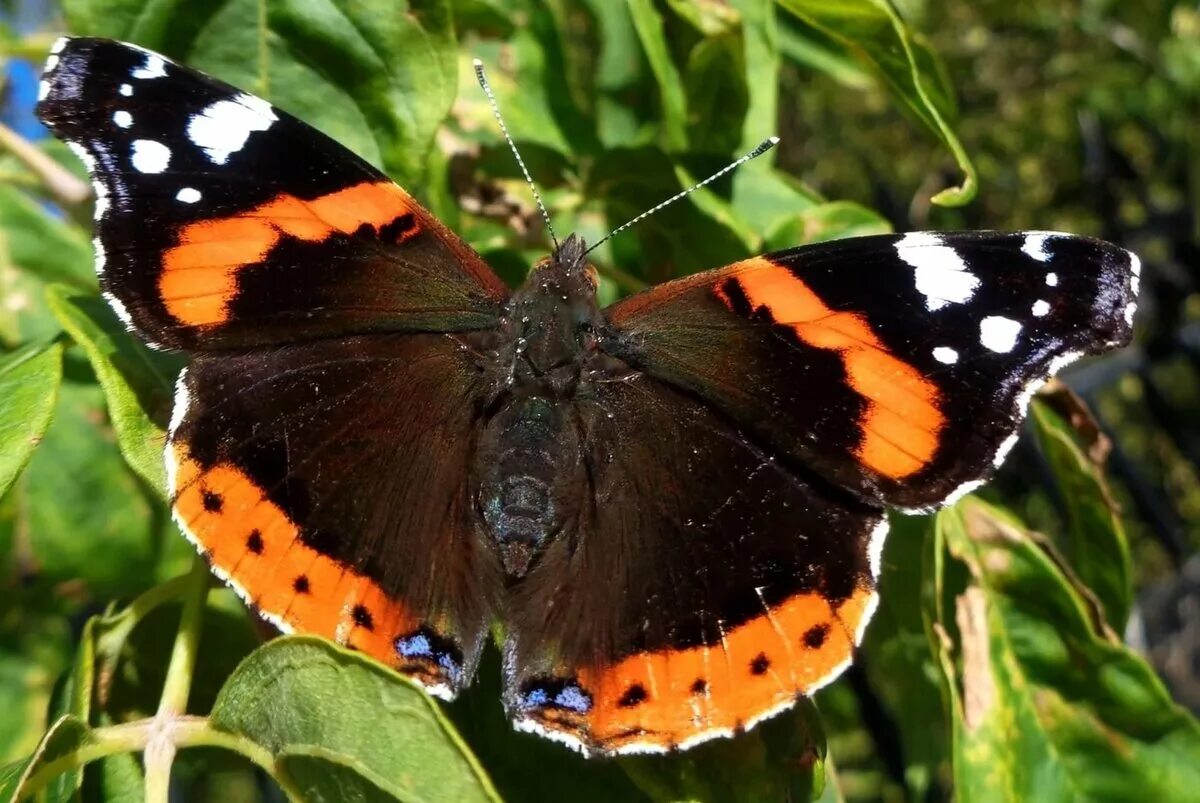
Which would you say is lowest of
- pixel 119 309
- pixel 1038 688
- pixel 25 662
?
pixel 25 662

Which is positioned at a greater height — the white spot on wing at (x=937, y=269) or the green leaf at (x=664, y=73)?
the green leaf at (x=664, y=73)

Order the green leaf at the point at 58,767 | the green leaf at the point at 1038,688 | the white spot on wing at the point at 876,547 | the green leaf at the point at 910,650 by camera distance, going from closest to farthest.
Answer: the green leaf at the point at 58,767, the white spot on wing at the point at 876,547, the green leaf at the point at 1038,688, the green leaf at the point at 910,650

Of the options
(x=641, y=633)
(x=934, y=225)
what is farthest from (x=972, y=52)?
(x=641, y=633)

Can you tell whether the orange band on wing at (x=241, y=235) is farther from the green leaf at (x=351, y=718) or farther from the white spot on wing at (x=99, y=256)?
the green leaf at (x=351, y=718)

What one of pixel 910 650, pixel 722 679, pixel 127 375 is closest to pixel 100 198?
pixel 127 375

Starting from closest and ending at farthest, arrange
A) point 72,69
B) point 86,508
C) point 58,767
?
point 58,767 → point 72,69 → point 86,508

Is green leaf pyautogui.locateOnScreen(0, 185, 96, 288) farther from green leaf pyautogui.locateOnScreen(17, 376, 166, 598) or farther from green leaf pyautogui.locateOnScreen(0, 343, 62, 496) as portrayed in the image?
green leaf pyautogui.locateOnScreen(0, 343, 62, 496)

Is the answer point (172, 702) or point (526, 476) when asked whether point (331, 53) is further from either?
point (172, 702)

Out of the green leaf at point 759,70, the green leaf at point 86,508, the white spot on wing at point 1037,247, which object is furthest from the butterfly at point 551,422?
the green leaf at point 86,508
